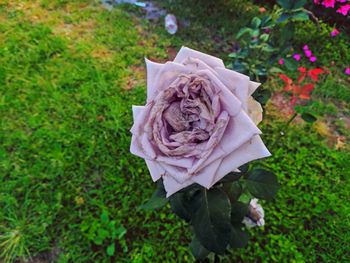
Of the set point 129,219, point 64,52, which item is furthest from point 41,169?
point 64,52

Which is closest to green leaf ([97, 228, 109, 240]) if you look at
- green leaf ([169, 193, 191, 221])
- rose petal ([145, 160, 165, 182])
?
green leaf ([169, 193, 191, 221])

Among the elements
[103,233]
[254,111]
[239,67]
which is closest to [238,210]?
[254,111]

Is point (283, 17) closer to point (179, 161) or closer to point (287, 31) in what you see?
point (287, 31)

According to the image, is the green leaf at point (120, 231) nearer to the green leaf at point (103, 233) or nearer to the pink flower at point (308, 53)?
the green leaf at point (103, 233)

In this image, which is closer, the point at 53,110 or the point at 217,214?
the point at 217,214

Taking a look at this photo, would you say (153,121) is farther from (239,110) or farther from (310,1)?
(310,1)

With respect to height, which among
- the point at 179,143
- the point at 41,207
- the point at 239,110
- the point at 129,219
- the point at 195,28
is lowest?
the point at 41,207

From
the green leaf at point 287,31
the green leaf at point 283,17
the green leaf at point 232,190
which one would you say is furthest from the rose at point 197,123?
the green leaf at point 287,31
